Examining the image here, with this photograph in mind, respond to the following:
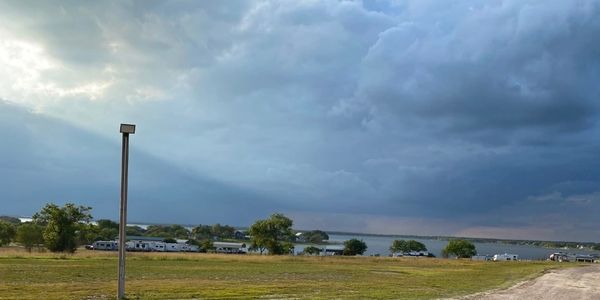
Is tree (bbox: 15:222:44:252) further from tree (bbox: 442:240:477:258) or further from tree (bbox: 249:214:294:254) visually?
tree (bbox: 442:240:477:258)

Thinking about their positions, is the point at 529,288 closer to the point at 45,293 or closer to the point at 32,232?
the point at 45,293

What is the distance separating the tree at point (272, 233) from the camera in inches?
4651

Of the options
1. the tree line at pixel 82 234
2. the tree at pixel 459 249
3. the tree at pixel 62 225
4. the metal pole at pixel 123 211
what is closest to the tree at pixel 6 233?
the tree line at pixel 82 234

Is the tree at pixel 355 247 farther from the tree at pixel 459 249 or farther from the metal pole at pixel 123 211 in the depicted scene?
the metal pole at pixel 123 211

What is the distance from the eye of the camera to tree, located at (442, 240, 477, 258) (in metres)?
146

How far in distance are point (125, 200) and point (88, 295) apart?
4.76 m

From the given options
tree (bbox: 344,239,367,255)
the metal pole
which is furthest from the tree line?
the metal pole

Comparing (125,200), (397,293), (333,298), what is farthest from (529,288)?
(125,200)

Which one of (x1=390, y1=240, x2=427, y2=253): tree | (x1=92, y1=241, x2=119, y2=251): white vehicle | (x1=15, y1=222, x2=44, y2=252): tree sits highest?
(x1=15, y1=222, x2=44, y2=252): tree

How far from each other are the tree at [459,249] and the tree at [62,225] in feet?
309

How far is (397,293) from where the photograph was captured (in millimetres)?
25531

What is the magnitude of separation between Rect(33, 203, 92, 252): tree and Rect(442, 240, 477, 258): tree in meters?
94.3

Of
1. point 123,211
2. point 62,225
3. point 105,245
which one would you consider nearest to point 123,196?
point 123,211

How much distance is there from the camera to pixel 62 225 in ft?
290
